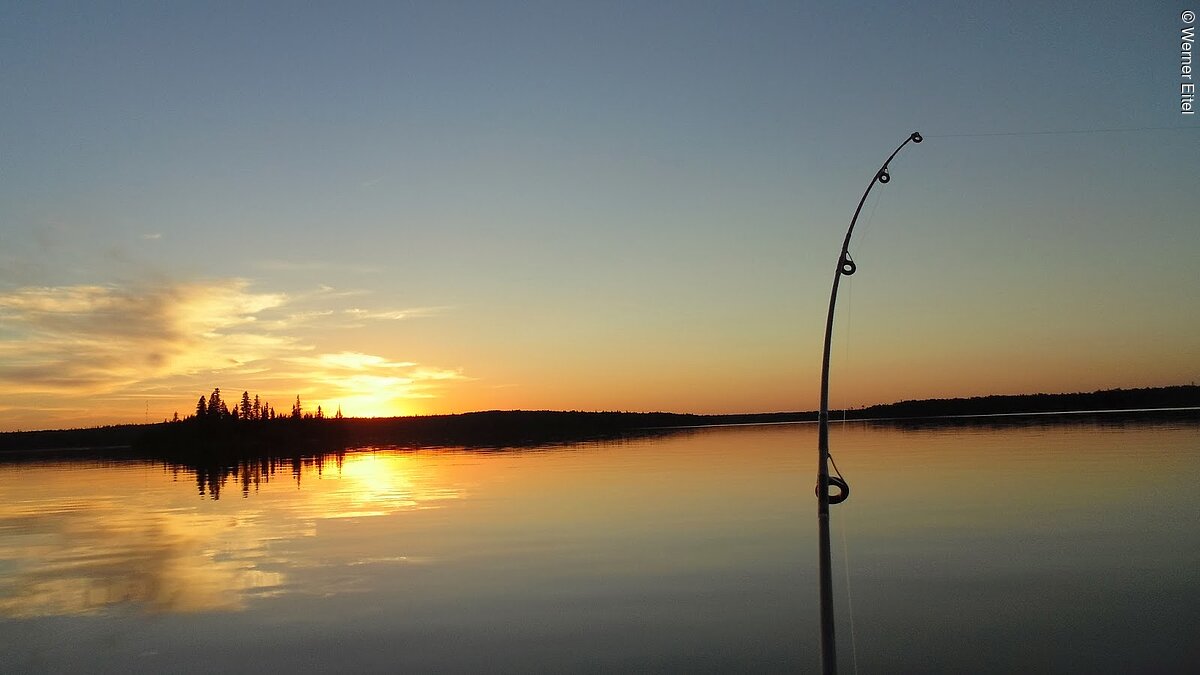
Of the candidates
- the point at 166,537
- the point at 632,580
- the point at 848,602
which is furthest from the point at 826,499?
the point at 166,537

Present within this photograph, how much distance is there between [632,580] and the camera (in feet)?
74.9

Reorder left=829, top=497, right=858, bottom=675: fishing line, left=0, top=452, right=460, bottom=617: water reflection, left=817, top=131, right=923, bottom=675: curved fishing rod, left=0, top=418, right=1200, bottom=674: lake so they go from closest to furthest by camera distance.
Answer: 1. left=817, top=131, right=923, bottom=675: curved fishing rod
2. left=829, top=497, right=858, bottom=675: fishing line
3. left=0, top=418, right=1200, bottom=674: lake
4. left=0, top=452, right=460, bottom=617: water reflection

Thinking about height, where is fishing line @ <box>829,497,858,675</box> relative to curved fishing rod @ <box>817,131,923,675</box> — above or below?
below

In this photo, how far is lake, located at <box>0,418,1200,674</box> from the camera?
16.6m

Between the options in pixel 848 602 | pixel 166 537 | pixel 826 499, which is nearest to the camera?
pixel 826 499

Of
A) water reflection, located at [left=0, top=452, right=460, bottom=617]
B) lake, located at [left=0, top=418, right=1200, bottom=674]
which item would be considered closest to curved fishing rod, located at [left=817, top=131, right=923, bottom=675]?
lake, located at [left=0, top=418, right=1200, bottom=674]

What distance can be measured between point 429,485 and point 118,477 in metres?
41.0

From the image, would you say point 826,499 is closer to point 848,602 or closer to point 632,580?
point 848,602

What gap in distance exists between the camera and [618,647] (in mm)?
16766

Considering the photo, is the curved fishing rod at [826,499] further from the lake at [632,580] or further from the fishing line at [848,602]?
the lake at [632,580]

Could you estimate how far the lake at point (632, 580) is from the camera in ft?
54.5

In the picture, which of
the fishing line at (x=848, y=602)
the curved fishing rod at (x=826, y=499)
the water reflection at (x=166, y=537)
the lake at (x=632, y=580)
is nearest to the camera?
the curved fishing rod at (x=826, y=499)

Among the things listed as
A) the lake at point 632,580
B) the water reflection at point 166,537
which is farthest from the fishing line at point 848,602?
the water reflection at point 166,537

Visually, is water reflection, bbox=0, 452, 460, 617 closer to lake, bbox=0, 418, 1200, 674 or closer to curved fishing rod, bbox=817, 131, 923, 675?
lake, bbox=0, 418, 1200, 674
